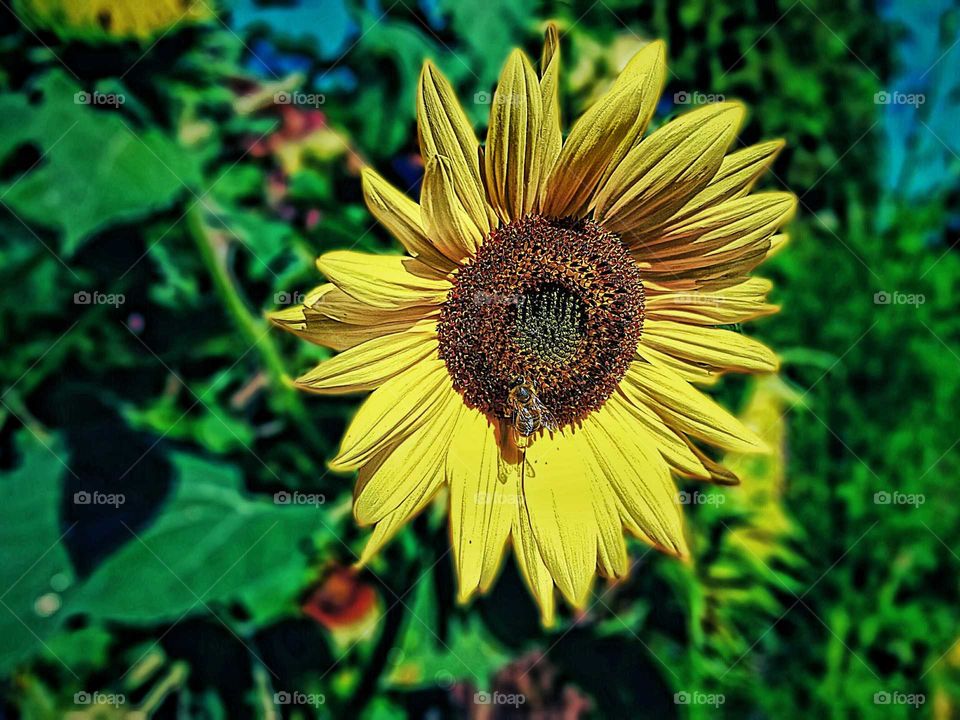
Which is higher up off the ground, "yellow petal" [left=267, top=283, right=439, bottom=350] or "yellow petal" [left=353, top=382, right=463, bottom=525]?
"yellow petal" [left=267, top=283, right=439, bottom=350]

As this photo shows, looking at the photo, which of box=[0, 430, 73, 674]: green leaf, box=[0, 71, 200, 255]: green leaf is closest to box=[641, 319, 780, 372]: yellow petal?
box=[0, 71, 200, 255]: green leaf

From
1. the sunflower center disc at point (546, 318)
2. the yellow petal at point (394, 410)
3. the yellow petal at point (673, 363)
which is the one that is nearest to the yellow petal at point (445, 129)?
the sunflower center disc at point (546, 318)

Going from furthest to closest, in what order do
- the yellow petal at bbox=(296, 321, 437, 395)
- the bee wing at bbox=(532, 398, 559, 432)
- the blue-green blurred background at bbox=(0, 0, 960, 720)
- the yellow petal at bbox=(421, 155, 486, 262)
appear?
the blue-green blurred background at bbox=(0, 0, 960, 720) < the bee wing at bbox=(532, 398, 559, 432) < the yellow petal at bbox=(296, 321, 437, 395) < the yellow petal at bbox=(421, 155, 486, 262)

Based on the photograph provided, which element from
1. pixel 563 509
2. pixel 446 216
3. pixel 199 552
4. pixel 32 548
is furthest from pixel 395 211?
pixel 32 548

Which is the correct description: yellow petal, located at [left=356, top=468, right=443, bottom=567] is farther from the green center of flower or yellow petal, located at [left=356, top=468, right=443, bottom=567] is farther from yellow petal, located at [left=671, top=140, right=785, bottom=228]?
yellow petal, located at [left=671, top=140, right=785, bottom=228]

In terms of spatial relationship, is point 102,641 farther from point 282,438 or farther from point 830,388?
point 830,388

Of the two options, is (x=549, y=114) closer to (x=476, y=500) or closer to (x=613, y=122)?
(x=613, y=122)

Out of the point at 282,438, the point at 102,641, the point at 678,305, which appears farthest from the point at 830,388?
the point at 102,641
